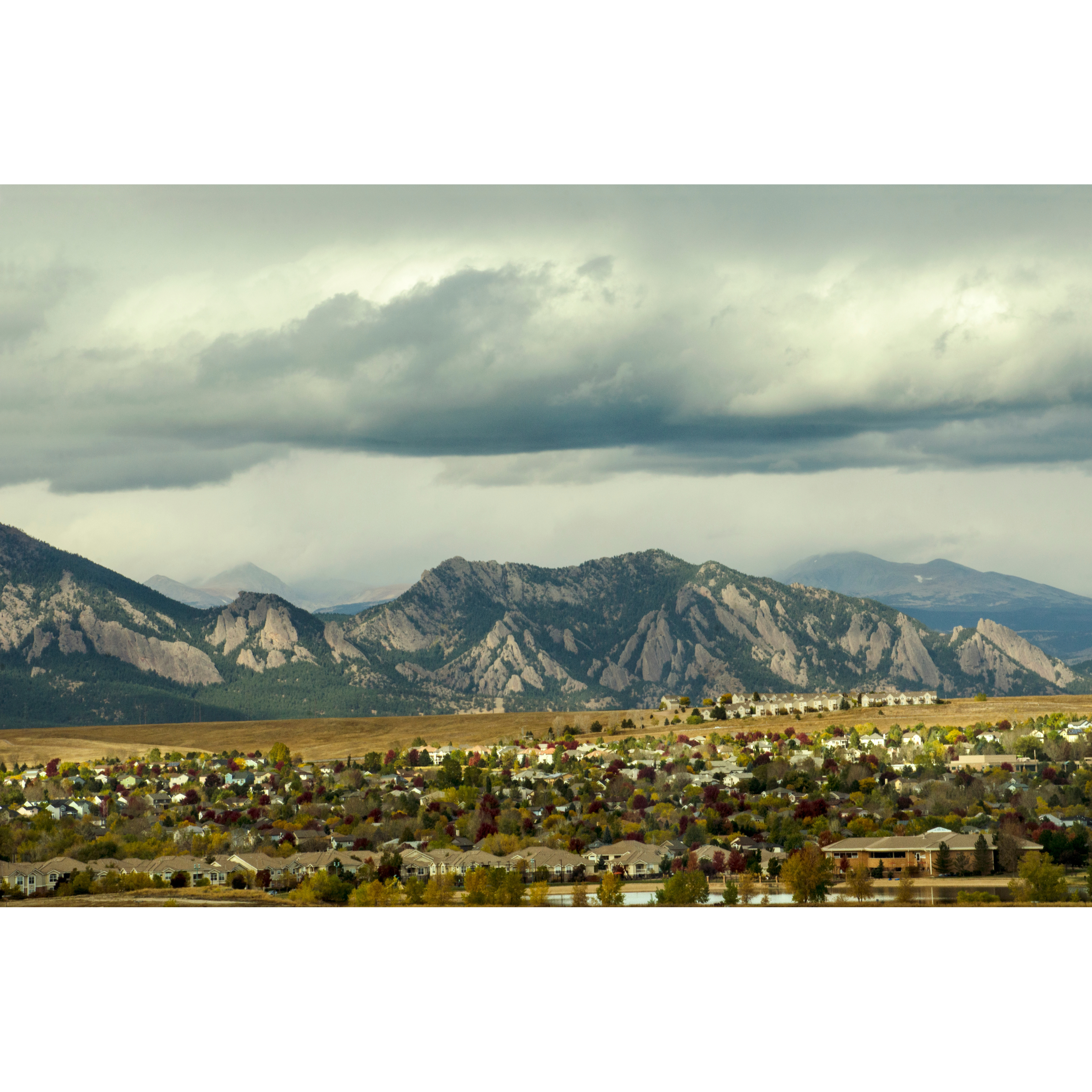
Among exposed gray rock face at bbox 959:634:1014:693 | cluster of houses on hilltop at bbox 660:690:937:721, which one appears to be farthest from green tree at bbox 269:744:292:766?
exposed gray rock face at bbox 959:634:1014:693

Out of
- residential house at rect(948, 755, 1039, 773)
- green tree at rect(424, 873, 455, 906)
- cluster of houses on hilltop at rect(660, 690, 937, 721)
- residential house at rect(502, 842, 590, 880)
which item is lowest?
green tree at rect(424, 873, 455, 906)

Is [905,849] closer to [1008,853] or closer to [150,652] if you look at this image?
[1008,853]

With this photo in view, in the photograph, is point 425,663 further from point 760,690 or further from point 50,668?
point 760,690

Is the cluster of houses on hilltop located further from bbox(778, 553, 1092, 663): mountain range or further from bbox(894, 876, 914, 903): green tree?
bbox(894, 876, 914, 903): green tree

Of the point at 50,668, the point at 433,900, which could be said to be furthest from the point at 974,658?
the point at 50,668

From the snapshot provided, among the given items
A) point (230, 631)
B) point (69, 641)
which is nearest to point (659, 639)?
point (230, 631)
